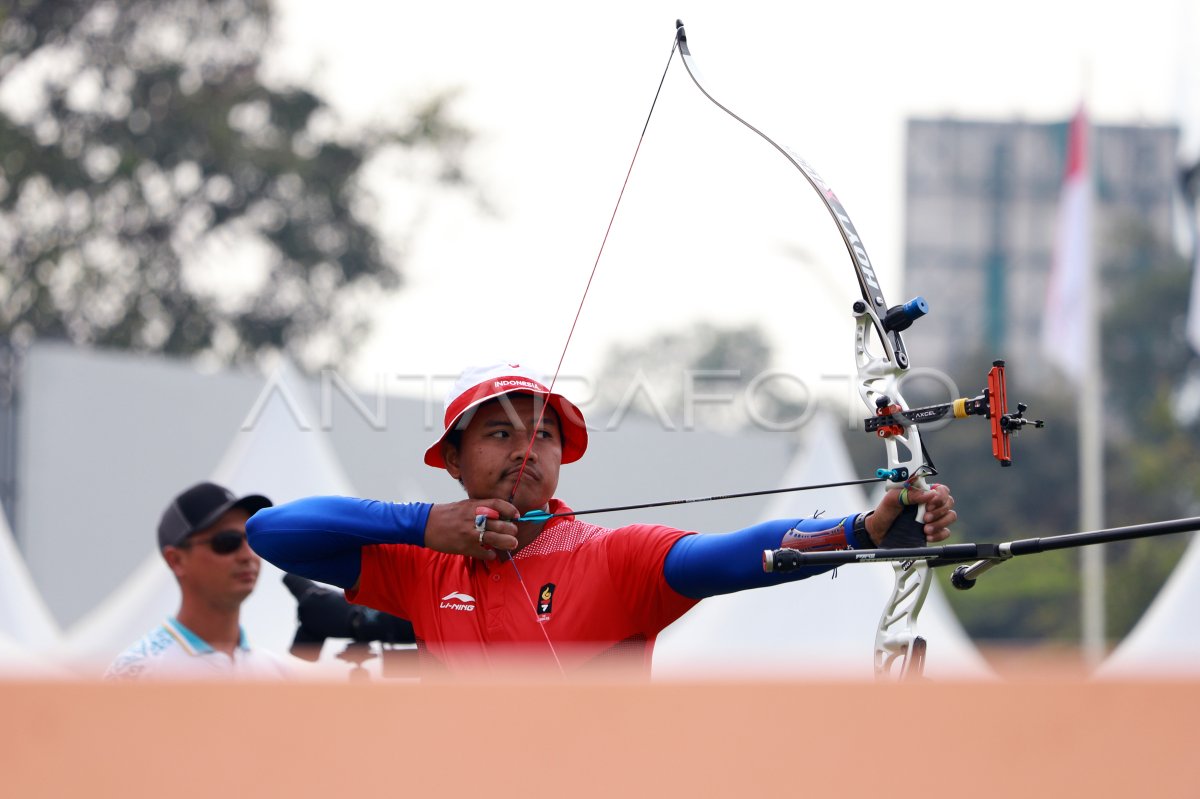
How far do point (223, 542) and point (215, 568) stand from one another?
0.22 ft

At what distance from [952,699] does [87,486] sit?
373 inches

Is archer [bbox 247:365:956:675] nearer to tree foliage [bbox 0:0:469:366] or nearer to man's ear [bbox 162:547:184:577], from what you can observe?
man's ear [bbox 162:547:184:577]

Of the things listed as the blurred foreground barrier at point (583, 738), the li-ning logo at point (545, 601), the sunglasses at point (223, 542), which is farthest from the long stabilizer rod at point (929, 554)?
the sunglasses at point (223, 542)

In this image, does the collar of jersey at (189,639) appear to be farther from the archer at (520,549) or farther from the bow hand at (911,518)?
the bow hand at (911,518)

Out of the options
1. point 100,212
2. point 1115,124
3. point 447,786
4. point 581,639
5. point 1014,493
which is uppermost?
point 1115,124

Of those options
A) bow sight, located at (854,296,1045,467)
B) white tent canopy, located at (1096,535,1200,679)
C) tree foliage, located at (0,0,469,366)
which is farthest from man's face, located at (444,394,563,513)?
tree foliage, located at (0,0,469,366)

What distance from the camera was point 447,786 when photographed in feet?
3.52

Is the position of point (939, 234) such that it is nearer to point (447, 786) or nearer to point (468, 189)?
point (468, 189)

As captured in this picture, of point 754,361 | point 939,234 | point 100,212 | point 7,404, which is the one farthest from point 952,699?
point 939,234

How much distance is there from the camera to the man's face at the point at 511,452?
2.72m

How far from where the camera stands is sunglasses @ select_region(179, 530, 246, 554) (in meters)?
3.76

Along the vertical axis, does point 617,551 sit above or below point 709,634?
above

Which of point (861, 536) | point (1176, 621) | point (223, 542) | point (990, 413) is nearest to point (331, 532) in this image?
point (861, 536)

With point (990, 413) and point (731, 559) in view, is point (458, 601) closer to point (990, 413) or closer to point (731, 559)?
point (731, 559)
